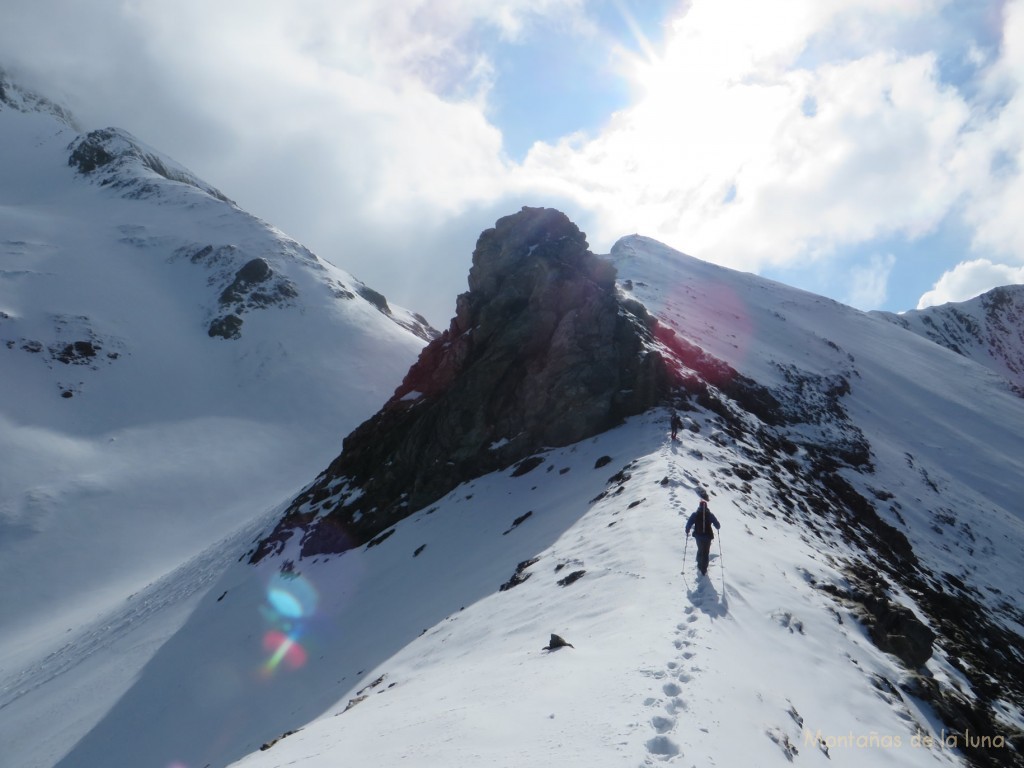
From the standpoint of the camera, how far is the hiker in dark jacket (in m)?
13.1

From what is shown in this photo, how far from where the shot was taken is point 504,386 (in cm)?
3067

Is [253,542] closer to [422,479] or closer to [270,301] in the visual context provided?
[422,479]

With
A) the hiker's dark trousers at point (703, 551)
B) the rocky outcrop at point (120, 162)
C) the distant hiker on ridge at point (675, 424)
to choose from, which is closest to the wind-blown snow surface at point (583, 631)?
the hiker's dark trousers at point (703, 551)

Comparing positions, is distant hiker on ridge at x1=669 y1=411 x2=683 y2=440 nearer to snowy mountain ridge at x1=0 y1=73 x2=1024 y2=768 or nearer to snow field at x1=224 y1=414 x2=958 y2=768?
snowy mountain ridge at x1=0 y1=73 x2=1024 y2=768

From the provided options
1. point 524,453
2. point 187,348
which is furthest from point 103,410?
point 524,453

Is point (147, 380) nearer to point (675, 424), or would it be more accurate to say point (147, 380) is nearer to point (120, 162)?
point (675, 424)

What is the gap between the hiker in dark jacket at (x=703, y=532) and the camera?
13.1 metres

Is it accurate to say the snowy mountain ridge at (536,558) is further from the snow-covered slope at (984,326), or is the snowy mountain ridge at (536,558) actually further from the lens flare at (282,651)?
the snow-covered slope at (984,326)

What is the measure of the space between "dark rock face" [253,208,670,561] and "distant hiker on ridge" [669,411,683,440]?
7.64 ft

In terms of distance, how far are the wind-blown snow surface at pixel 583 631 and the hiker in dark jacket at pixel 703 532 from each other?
377 mm

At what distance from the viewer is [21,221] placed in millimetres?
86625

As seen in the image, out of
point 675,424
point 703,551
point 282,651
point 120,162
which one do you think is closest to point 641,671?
point 703,551

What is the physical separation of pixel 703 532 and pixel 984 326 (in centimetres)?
11550

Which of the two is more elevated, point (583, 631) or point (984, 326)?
point (984, 326)
